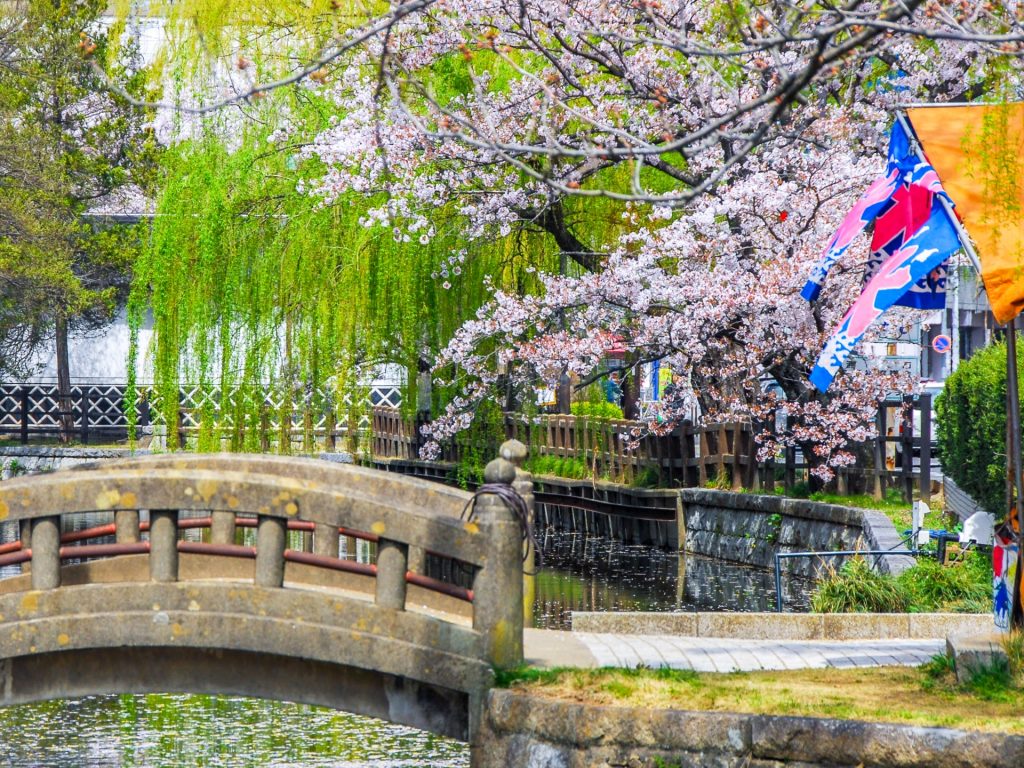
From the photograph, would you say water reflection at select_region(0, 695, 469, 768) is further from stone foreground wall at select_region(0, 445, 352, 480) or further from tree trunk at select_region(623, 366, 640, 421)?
stone foreground wall at select_region(0, 445, 352, 480)

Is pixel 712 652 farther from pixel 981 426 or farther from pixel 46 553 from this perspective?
pixel 981 426

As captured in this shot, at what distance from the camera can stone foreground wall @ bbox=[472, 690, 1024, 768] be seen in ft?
23.1

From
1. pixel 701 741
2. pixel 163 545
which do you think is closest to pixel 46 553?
pixel 163 545

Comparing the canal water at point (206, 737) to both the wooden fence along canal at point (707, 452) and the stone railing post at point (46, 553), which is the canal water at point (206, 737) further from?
the wooden fence along canal at point (707, 452)

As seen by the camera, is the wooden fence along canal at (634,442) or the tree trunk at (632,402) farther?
the tree trunk at (632,402)

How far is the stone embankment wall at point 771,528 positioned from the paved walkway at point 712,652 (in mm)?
6356

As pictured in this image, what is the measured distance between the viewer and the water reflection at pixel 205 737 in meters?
11.3

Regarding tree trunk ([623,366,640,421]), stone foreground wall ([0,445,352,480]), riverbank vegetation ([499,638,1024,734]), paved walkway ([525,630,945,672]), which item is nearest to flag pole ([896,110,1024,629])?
riverbank vegetation ([499,638,1024,734])

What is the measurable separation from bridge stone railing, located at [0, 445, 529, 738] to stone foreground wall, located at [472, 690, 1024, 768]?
0.42m

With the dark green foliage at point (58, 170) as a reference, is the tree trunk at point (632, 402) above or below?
below

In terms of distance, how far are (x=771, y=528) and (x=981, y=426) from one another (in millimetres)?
5773

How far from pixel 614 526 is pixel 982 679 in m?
19.6

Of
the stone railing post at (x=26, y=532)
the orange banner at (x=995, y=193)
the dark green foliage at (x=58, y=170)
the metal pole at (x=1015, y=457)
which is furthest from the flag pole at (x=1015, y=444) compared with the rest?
the dark green foliage at (x=58, y=170)

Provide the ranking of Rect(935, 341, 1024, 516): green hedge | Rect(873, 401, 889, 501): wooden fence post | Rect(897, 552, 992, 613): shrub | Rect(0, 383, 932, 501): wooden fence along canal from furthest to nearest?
Rect(0, 383, 932, 501): wooden fence along canal
Rect(873, 401, 889, 501): wooden fence post
Rect(935, 341, 1024, 516): green hedge
Rect(897, 552, 992, 613): shrub
